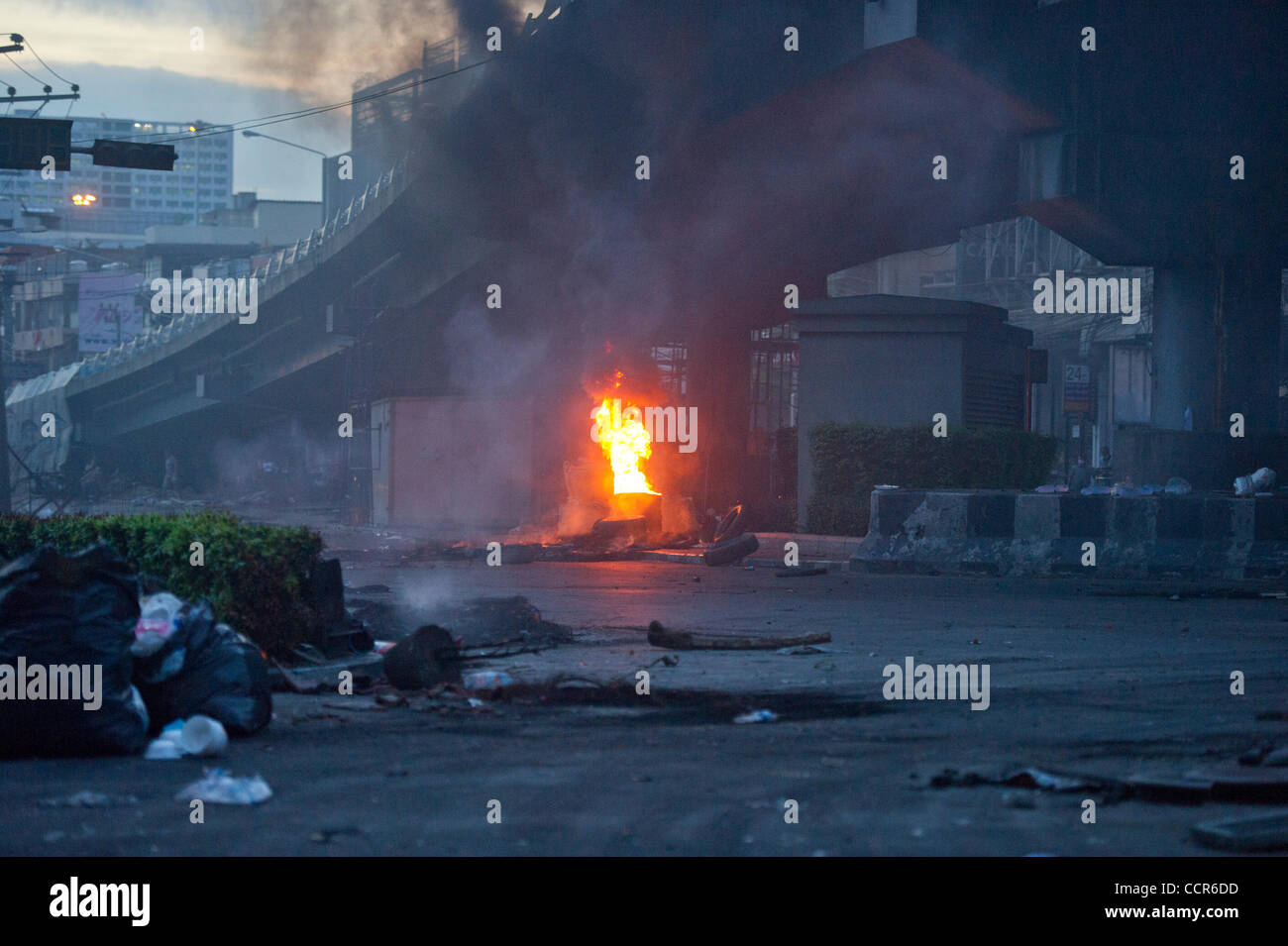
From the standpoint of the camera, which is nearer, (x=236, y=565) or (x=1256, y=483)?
(x=236, y=565)

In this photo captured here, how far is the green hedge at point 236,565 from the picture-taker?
934cm

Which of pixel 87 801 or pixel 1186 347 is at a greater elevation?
pixel 1186 347

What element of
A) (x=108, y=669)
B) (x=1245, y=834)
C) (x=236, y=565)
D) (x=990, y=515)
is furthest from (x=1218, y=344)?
(x=108, y=669)

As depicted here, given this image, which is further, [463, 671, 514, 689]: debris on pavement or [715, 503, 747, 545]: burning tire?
[715, 503, 747, 545]: burning tire

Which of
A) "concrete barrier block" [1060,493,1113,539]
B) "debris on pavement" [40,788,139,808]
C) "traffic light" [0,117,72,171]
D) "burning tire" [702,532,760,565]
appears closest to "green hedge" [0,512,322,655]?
"debris on pavement" [40,788,139,808]

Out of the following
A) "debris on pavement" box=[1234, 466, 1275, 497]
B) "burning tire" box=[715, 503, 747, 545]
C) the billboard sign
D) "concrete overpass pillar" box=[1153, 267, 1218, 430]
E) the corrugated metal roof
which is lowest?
"burning tire" box=[715, 503, 747, 545]

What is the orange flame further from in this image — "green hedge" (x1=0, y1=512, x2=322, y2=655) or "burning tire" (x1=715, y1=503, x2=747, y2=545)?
"green hedge" (x1=0, y1=512, x2=322, y2=655)

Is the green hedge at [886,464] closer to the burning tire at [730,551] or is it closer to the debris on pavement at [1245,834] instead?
the burning tire at [730,551]

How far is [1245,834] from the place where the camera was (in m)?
4.80

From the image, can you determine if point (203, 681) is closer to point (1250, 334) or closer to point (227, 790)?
point (227, 790)

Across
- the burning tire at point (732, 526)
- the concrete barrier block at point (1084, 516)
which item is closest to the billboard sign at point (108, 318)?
the burning tire at point (732, 526)

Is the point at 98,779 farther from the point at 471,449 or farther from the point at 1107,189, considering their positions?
the point at 471,449

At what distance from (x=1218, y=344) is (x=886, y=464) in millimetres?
5608

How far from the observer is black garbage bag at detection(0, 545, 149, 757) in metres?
6.44
